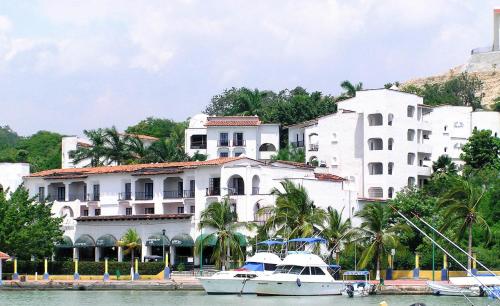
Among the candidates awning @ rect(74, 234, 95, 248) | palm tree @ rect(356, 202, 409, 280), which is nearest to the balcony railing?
awning @ rect(74, 234, 95, 248)

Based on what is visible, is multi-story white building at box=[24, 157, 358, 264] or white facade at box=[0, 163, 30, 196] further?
white facade at box=[0, 163, 30, 196]

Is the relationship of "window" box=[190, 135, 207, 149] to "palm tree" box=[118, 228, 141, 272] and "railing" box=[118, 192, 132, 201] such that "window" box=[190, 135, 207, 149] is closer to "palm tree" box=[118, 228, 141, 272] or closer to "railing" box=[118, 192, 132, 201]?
"railing" box=[118, 192, 132, 201]

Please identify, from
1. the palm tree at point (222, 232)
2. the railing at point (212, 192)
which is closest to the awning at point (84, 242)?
the railing at point (212, 192)

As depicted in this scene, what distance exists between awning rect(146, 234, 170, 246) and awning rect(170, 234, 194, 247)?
53cm

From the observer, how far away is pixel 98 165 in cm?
11625

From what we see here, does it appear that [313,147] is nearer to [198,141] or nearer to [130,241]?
[198,141]

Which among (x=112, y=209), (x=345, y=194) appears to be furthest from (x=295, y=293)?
(x=112, y=209)

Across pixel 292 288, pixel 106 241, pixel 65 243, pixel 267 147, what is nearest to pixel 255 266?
pixel 292 288

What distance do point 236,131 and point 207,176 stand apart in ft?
72.8

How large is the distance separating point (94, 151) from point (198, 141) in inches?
517

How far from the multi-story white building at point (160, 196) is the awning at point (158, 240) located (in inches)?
3.4

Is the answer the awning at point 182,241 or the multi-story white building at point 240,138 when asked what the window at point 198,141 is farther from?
the awning at point 182,241

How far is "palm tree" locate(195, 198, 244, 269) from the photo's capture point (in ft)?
281

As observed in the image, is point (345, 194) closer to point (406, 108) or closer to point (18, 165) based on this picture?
point (406, 108)
